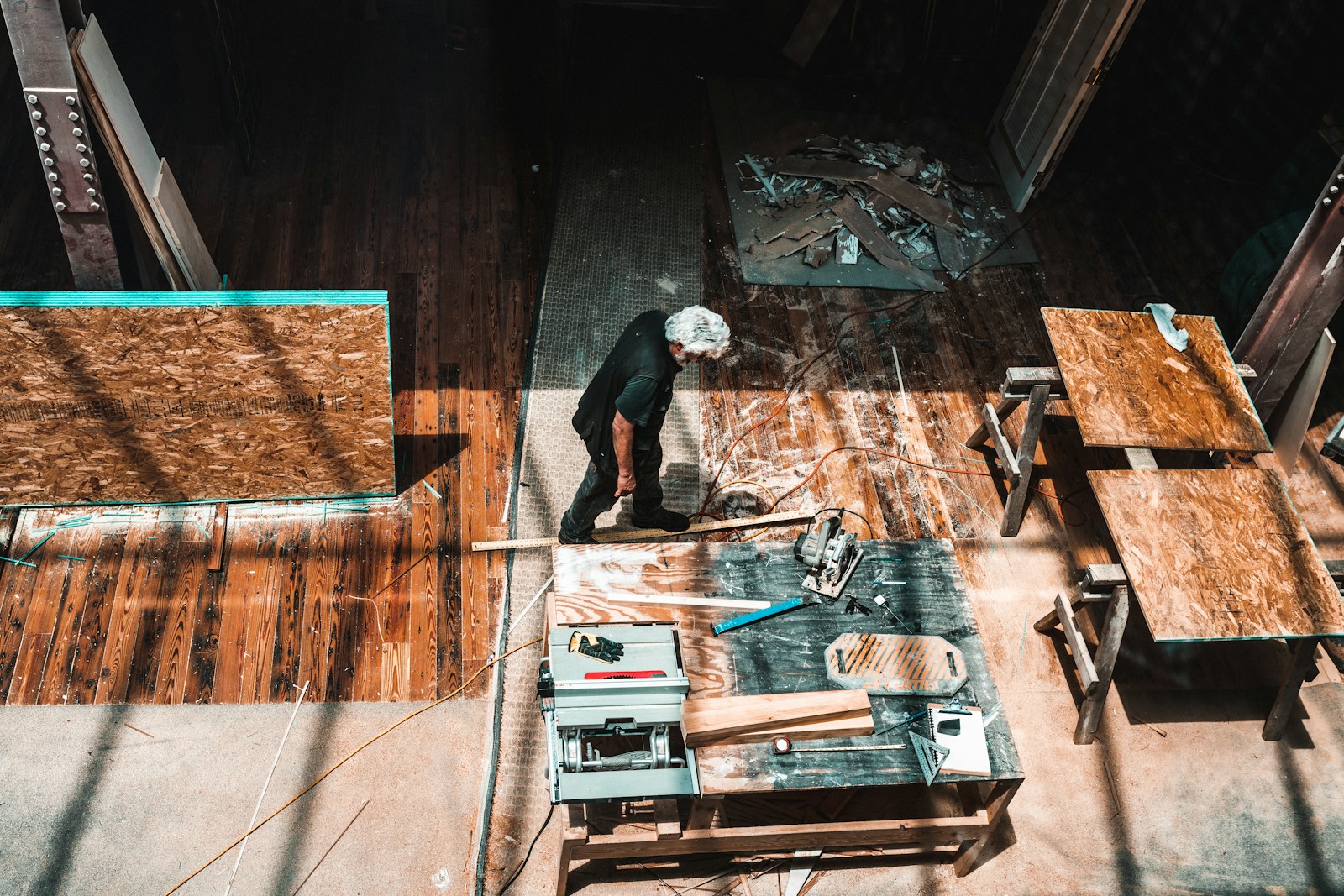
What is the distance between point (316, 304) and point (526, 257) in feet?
6.03

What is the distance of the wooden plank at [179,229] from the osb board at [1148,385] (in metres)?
3.76

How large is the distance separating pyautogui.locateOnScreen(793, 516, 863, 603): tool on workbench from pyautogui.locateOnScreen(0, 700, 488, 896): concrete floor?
1382 millimetres

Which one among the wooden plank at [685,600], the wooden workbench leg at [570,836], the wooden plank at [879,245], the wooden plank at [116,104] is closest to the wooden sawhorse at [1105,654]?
the wooden plank at [685,600]

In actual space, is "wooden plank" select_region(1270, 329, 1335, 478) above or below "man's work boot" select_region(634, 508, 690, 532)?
above

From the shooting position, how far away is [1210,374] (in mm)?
4496

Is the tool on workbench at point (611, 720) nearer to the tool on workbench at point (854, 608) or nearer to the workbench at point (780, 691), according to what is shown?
the workbench at point (780, 691)

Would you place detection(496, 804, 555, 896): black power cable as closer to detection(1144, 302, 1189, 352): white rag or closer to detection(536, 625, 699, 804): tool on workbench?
detection(536, 625, 699, 804): tool on workbench

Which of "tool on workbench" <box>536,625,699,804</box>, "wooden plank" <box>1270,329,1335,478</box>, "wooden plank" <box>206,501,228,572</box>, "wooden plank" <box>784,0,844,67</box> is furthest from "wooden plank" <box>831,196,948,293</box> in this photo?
"wooden plank" <box>206,501,228,572</box>

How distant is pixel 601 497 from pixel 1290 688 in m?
2.82

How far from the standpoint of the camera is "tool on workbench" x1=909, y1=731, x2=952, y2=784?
10.5 ft

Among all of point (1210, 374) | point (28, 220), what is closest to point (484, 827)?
point (1210, 374)

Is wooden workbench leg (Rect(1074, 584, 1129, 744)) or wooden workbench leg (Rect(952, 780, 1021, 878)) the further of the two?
wooden workbench leg (Rect(1074, 584, 1129, 744))

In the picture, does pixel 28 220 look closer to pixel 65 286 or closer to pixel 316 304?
pixel 65 286

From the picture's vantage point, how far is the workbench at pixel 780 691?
325 centimetres
